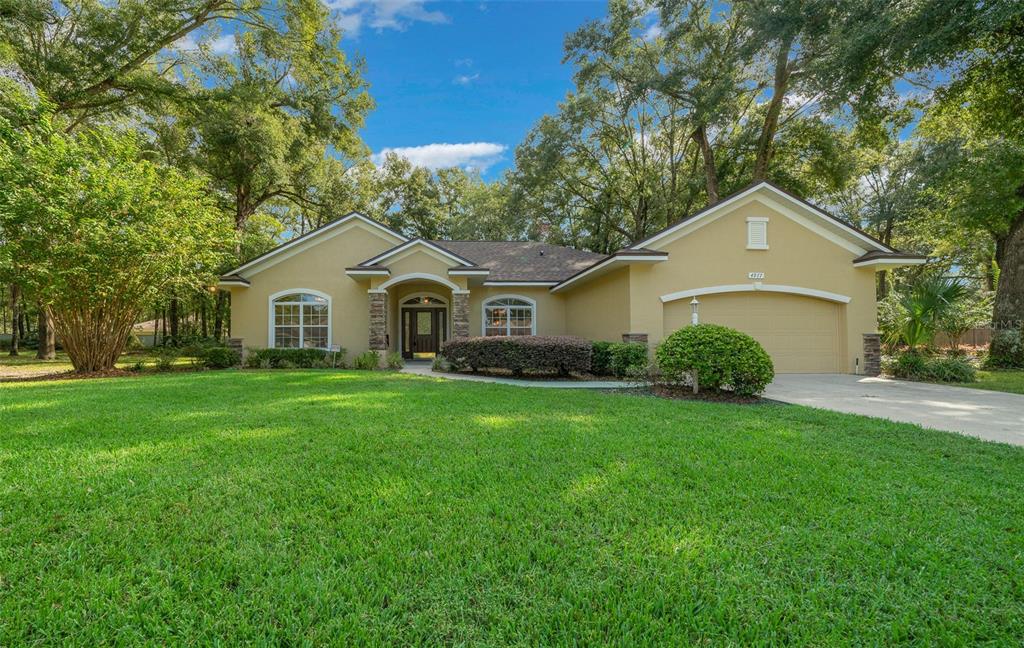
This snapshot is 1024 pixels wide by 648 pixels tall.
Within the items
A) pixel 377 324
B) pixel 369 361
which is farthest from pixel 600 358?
pixel 377 324

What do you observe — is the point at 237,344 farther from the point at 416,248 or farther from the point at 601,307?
the point at 601,307

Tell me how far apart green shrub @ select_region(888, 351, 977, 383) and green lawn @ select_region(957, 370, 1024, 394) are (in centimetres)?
29

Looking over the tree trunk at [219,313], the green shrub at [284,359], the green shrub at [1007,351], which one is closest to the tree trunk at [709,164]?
the green shrub at [1007,351]

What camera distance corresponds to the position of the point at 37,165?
32.3ft

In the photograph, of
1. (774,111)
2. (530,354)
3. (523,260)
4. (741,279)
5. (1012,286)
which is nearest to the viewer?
→ (530,354)

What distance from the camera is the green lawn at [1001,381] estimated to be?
29.2 ft

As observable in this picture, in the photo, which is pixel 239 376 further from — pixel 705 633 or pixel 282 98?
pixel 282 98

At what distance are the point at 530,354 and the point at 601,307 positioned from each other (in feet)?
13.2

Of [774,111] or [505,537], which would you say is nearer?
[505,537]

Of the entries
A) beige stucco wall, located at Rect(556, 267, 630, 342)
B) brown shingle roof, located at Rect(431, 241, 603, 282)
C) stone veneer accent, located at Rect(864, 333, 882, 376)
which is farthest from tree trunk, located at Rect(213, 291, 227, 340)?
stone veneer accent, located at Rect(864, 333, 882, 376)

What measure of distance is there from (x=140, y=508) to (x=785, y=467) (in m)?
5.02

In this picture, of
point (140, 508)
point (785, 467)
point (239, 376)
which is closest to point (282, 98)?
point (239, 376)

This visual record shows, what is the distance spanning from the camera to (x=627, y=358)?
10.4 metres

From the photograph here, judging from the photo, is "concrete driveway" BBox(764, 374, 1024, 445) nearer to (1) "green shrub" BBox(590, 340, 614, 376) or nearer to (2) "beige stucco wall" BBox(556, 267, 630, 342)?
(1) "green shrub" BBox(590, 340, 614, 376)
